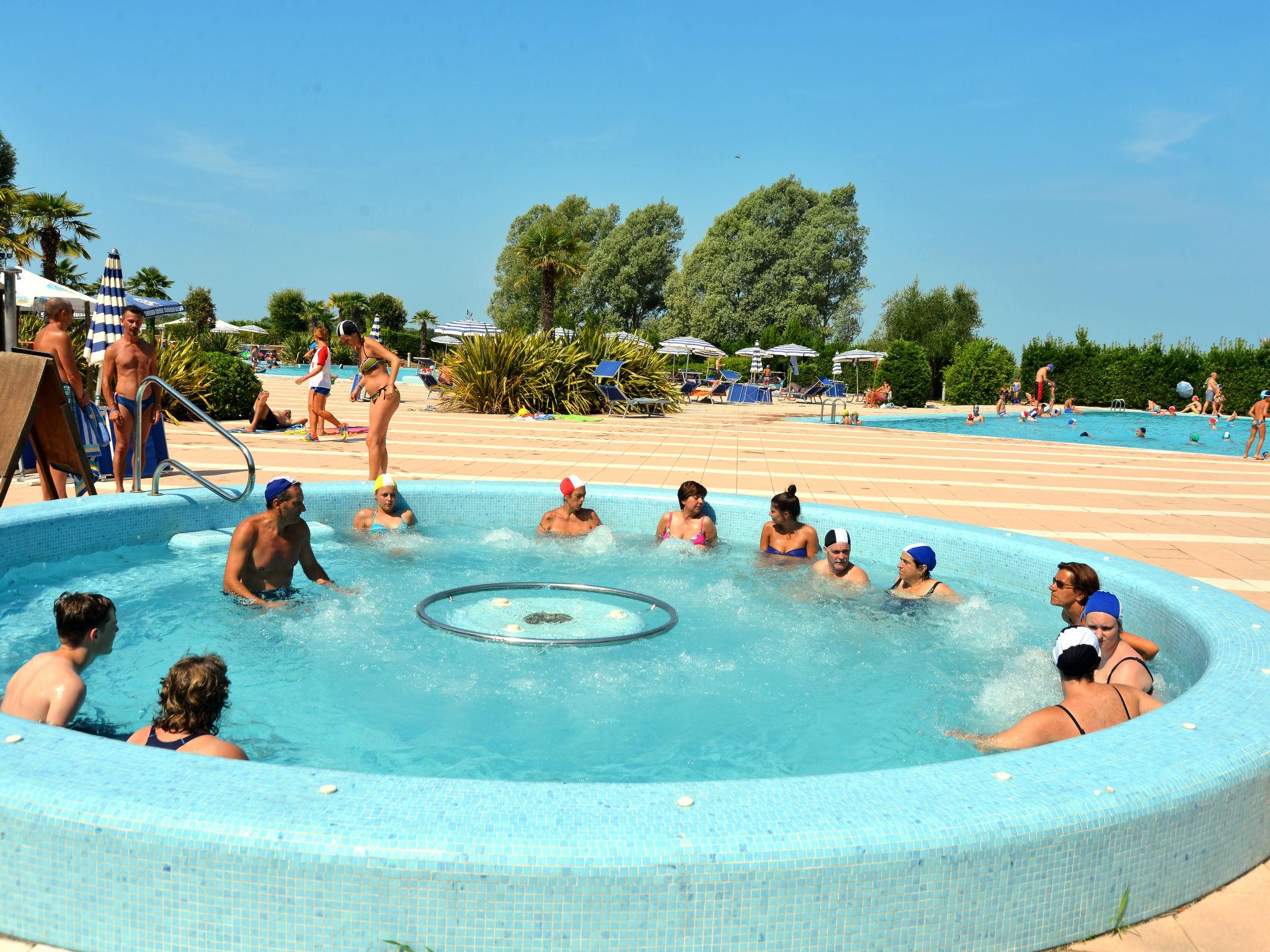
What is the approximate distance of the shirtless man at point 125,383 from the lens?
8.55 meters

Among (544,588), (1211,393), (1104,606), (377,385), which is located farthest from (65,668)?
(1211,393)

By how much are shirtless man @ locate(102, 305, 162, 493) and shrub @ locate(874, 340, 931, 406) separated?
97.1 ft

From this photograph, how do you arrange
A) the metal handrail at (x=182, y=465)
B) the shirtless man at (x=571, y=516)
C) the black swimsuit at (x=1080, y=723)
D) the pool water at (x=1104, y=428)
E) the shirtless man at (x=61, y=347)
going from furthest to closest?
the pool water at (x=1104, y=428) < the shirtless man at (x=61, y=347) < the shirtless man at (x=571, y=516) < the metal handrail at (x=182, y=465) < the black swimsuit at (x=1080, y=723)

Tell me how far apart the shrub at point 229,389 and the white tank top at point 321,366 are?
296 cm

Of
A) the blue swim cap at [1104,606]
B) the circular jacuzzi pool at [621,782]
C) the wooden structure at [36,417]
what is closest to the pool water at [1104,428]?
the circular jacuzzi pool at [621,782]

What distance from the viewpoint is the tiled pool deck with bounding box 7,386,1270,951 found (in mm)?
7762

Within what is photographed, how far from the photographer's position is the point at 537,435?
15922mm

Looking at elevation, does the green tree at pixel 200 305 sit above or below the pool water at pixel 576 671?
above

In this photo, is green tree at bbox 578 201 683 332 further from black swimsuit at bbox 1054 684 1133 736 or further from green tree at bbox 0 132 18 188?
black swimsuit at bbox 1054 684 1133 736

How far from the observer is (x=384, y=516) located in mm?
8094

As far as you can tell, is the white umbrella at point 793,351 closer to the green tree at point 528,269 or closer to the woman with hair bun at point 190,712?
the green tree at point 528,269

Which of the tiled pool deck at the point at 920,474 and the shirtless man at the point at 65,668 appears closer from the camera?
the shirtless man at the point at 65,668

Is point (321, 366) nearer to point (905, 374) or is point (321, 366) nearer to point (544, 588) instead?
point (544, 588)

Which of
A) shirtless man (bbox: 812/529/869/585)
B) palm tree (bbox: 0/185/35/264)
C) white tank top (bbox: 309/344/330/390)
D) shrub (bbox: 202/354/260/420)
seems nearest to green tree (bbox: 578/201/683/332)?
palm tree (bbox: 0/185/35/264)
